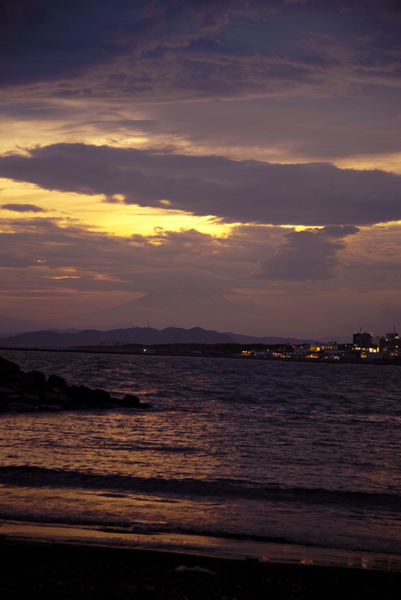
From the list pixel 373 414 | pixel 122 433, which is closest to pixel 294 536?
pixel 122 433

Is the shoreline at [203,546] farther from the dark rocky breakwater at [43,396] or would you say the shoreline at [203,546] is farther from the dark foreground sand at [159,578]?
the dark rocky breakwater at [43,396]

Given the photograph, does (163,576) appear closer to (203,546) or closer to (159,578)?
(159,578)

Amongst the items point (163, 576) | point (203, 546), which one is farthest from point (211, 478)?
point (163, 576)

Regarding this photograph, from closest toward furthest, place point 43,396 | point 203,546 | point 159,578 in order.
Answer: point 159,578, point 203,546, point 43,396

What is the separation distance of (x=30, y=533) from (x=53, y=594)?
8.91 ft

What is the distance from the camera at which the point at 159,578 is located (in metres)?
6.80

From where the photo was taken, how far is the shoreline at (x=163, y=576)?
250 inches

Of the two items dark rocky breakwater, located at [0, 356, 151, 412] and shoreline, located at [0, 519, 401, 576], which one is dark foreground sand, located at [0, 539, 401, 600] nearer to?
shoreline, located at [0, 519, 401, 576]

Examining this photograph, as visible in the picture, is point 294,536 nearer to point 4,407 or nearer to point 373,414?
point 4,407

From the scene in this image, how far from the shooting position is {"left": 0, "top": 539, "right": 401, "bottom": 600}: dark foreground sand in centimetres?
633

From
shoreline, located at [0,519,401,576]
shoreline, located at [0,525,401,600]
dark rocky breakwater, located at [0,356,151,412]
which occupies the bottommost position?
dark rocky breakwater, located at [0,356,151,412]

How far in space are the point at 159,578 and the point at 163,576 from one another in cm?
9

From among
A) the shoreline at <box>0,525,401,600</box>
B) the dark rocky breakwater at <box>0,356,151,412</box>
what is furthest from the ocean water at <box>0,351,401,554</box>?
the dark rocky breakwater at <box>0,356,151,412</box>

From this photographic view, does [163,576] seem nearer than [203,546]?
Yes
